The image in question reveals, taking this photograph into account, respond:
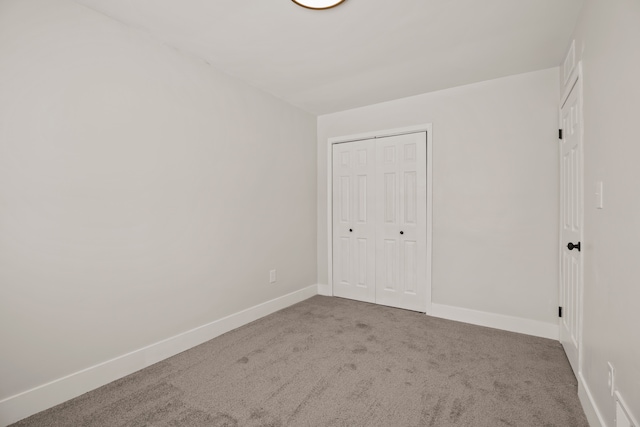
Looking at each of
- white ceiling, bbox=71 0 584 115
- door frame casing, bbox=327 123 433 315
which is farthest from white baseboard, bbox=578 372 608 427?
white ceiling, bbox=71 0 584 115

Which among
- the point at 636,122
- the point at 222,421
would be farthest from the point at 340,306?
the point at 636,122

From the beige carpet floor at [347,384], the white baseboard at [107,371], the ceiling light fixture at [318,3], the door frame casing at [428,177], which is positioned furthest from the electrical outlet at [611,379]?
the white baseboard at [107,371]

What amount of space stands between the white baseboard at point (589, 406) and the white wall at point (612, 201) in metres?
0.03

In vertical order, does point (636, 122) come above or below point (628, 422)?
above

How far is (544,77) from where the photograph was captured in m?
2.94

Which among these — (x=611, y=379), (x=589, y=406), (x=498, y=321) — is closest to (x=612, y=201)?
(x=611, y=379)

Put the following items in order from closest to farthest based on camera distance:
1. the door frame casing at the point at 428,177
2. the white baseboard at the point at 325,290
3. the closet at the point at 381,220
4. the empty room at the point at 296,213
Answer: the empty room at the point at 296,213 → the door frame casing at the point at 428,177 → the closet at the point at 381,220 → the white baseboard at the point at 325,290

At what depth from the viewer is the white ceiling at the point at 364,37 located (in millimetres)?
2064

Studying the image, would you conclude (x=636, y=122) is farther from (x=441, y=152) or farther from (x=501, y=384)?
(x=441, y=152)

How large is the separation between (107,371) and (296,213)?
2466 mm

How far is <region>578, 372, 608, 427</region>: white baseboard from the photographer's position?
1.60 meters

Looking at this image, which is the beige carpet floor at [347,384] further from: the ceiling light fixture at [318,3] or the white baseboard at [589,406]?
the ceiling light fixture at [318,3]

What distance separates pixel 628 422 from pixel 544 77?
→ 2.87 metres

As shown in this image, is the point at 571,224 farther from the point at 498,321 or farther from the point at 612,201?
the point at 498,321
